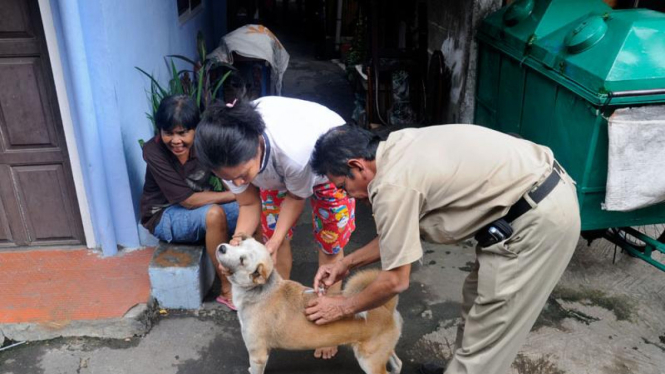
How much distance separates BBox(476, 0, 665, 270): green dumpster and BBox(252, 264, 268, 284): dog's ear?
2.17m

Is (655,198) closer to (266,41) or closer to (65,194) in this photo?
(65,194)

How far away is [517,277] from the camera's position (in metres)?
2.37

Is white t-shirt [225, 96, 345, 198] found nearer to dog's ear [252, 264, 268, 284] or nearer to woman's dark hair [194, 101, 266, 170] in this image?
woman's dark hair [194, 101, 266, 170]

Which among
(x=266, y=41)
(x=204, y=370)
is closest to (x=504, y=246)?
(x=204, y=370)

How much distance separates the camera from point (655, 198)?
10.8ft

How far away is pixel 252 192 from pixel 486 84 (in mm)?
3046

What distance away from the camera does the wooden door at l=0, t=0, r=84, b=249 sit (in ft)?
11.6

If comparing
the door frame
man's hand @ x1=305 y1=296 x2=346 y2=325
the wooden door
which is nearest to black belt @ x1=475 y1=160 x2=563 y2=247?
man's hand @ x1=305 y1=296 x2=346 y2=325

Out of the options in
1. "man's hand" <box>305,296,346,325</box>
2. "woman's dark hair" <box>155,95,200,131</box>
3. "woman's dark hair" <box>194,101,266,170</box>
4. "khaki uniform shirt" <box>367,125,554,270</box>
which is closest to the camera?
"khaki uniform shirt" <box>367,125,554,270</box>

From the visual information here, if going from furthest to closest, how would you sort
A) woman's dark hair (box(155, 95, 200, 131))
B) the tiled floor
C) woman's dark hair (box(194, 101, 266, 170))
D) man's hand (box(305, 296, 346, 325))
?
the tiled floor → woman's dark hair (box(155, 95, 200, 131)) → man's hand (box(305, 296, 346, 325)) → woman's dark hair (box(194, 101, 266, 170))

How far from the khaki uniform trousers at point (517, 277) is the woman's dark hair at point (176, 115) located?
6.66 feet

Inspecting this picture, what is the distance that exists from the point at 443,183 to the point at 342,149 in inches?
17.5

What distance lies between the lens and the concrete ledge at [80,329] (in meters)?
3.42

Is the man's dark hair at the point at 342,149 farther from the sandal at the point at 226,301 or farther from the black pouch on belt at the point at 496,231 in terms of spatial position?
the sandal at the point at 226,301
